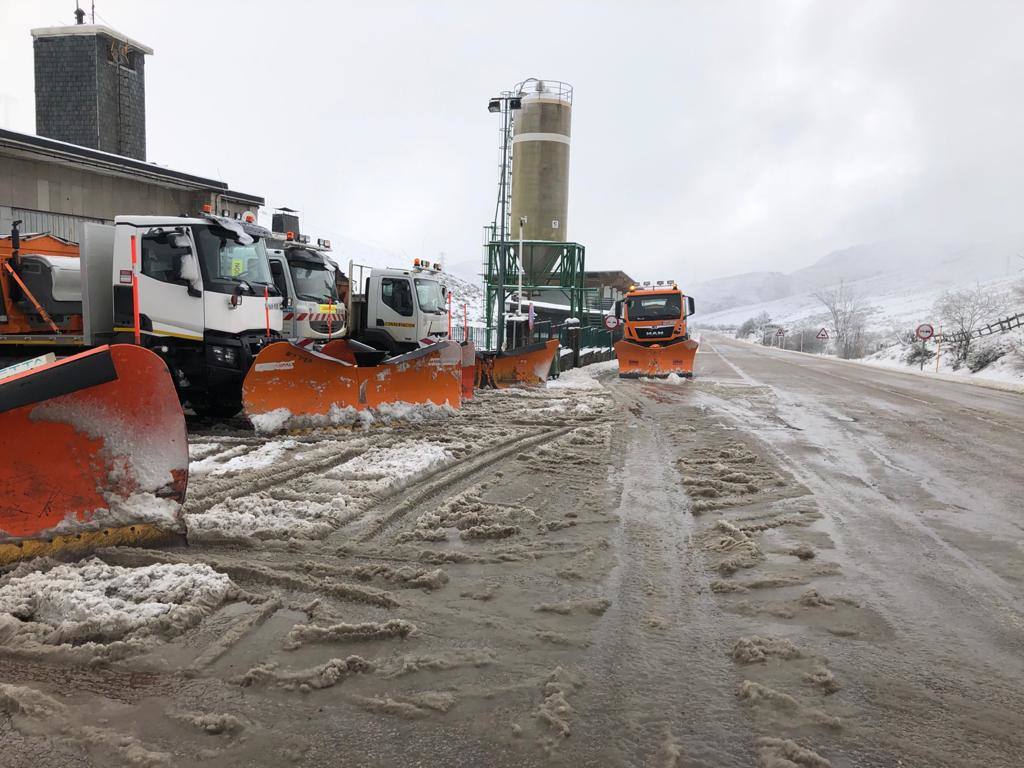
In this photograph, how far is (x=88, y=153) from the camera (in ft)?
56.1

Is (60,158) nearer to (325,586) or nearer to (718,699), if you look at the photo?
(325,586)

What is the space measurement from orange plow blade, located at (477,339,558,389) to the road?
27.7ft

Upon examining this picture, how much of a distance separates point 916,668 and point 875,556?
1542 mm

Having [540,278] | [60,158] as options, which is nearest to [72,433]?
[60,158]

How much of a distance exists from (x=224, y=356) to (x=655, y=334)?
14.1 meters

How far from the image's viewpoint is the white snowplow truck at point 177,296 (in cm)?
886

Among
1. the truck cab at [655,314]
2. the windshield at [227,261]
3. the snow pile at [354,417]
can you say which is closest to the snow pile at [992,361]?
the truck cab at [655,314]

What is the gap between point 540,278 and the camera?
33.2 meters

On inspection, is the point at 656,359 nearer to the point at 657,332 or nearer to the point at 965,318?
the point at 657,332

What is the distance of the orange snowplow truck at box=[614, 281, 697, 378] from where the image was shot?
787 inches

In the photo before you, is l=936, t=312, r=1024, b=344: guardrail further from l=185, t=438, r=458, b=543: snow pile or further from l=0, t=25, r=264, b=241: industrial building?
l=185, t=438, r=458, b=543: snow pile

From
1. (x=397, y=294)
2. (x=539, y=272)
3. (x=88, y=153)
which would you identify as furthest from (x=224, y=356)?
(x=539, y=272)

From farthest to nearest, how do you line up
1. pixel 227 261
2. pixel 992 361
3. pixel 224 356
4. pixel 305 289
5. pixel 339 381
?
pixel 992 361 → pixel 305 289 → pixel 339 381 → pixel 227 261 → pixel 224 356

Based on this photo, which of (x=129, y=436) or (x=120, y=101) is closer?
(x=129, y=436)
